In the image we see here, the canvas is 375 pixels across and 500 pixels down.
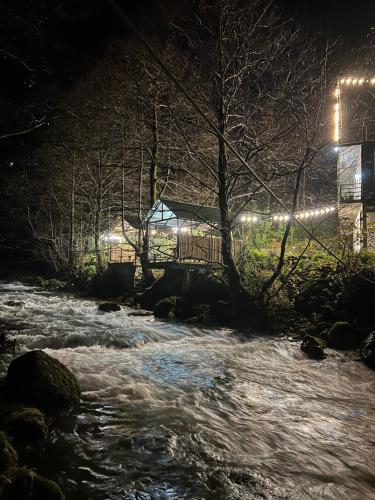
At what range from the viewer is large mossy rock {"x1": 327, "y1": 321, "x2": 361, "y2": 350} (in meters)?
9.38

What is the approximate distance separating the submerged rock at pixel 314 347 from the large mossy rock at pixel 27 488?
722 centimetres

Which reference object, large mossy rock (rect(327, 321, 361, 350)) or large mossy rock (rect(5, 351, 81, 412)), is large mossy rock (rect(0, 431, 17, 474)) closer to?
large mossy rock (rect(5, 351, 81, 412))

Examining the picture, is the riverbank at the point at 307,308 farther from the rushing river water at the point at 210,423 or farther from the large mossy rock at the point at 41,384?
the large mossy rock at the point at 41,384

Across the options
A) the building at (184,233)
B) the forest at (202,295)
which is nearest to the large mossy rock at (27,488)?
the forest at (202,295)

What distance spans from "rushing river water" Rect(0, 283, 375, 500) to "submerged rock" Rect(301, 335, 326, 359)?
236mm

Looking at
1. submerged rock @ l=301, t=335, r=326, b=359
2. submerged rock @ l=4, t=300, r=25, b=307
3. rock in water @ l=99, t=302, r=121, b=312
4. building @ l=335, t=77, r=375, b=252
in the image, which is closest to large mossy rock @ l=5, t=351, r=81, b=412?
submerged rock @ l=301, t=335, r=326, b=359

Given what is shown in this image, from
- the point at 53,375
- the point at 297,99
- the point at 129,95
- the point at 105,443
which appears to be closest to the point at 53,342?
the point at 53,375

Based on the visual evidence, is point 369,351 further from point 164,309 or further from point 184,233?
point 184,233

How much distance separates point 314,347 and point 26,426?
23.5 ft

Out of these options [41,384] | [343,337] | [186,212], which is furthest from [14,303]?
[343,337]

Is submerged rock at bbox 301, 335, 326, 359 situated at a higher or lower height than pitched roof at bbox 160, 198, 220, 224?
lower

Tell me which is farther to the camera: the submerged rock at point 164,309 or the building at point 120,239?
the building at point 120,239

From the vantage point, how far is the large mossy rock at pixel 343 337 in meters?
9.38

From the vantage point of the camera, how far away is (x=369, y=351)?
8344 mm
